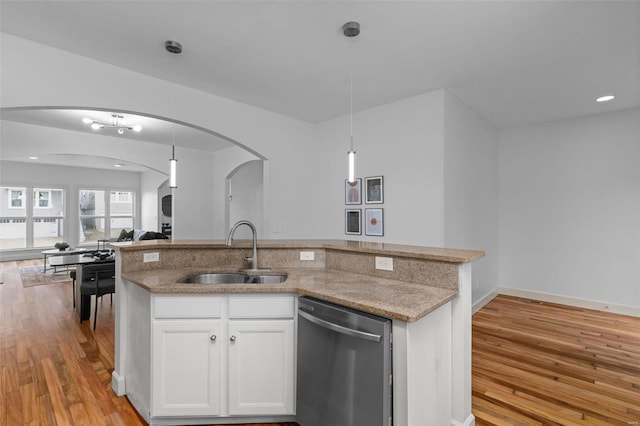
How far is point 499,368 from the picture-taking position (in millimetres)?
2672

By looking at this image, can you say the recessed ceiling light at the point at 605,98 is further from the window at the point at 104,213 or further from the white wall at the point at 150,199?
the window at the point at 104,213

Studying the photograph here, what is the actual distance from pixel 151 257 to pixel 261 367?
127 cm

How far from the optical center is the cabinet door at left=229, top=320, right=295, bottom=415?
1.88m

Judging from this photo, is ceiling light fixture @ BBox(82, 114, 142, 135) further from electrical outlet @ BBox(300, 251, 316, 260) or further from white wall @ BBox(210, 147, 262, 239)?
electrical outlet @ BBox(300, 251, 316, 260)

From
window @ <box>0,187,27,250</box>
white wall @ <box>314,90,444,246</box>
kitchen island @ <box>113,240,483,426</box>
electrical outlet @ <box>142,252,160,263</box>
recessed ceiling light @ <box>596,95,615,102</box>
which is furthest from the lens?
window @ <box>0,187,27,250</box>

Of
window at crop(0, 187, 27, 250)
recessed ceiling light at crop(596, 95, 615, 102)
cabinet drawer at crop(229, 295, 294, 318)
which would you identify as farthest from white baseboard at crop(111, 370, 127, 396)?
window at crop(0, 187, 27, 250)

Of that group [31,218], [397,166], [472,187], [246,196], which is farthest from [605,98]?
[31,218]

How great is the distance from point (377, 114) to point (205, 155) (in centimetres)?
438

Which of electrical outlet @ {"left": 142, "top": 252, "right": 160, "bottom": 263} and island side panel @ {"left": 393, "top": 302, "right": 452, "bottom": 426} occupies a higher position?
electrical outlet @ {"left": 142, "top": 252, "right": 160, "bottom": 263}

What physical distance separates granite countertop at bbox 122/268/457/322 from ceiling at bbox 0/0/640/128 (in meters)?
1.85

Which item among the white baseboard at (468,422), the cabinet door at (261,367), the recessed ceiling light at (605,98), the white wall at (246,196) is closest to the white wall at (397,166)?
the white baseboard at (468,422)

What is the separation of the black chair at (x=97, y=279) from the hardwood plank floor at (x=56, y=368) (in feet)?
1.24

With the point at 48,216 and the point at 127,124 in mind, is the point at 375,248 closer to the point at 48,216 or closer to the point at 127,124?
the point at 127,124

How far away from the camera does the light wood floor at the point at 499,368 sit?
82.0 inches
